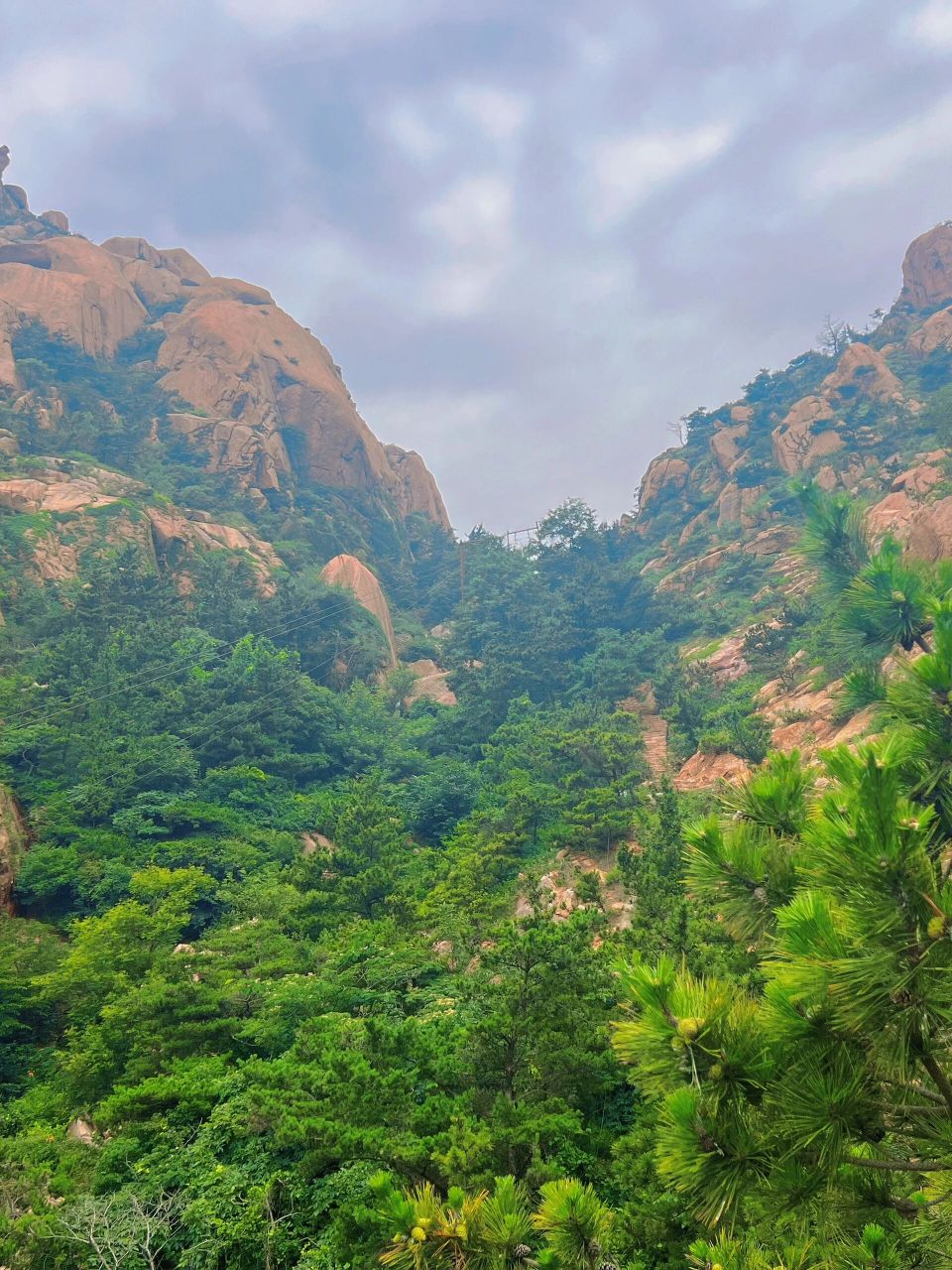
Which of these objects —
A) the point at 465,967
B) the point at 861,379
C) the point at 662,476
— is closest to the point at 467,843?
the point at 465,967

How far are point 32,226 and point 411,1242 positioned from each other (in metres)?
67.3

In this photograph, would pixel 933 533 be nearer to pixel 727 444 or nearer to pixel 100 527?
pixel 727 444

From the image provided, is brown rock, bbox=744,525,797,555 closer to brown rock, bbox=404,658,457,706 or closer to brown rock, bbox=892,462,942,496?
brown rock, bbox=892,462,942,496

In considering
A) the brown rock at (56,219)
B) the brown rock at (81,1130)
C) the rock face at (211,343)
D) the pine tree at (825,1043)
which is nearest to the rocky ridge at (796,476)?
the brown rock at (81,1130)

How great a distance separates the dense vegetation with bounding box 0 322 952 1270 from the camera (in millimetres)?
2324

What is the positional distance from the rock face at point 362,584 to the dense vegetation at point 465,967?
12.1 meters

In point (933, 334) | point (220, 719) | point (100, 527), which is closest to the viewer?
point (220, 719)

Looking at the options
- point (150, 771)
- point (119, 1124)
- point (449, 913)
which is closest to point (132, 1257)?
point (119, 1124)

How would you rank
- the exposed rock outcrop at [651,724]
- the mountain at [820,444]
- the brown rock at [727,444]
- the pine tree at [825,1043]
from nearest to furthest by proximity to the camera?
the pine tree at [825,1043]
the exposed rock outcrop at [651,724]
the mountain at [820,444]
the brown rock at [727,444]

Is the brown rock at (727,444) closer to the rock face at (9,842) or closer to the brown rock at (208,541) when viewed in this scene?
the brown rock at (208,541)

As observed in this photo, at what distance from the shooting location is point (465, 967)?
1034 centimetres

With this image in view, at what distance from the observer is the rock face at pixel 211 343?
43.6 metres

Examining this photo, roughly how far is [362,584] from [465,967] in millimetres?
30796

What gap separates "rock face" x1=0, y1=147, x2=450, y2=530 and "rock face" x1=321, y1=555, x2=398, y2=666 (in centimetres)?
796
